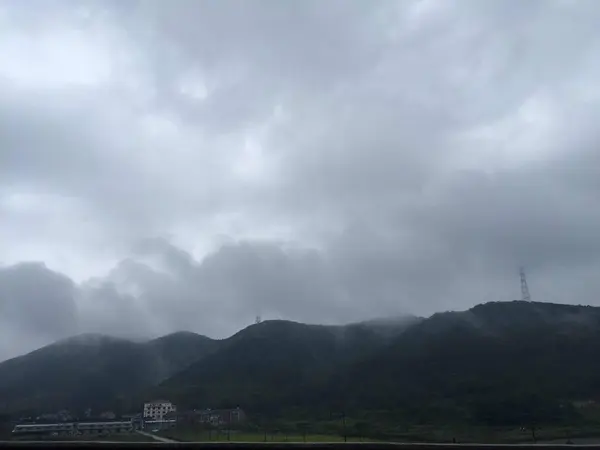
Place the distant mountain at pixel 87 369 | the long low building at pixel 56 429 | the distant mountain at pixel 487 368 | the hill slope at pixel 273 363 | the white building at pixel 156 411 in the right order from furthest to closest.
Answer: the hill slope at pixel 273 363, the distant mountain at pixel 487 368, the distant mountain at pixel 87 369, the white building at pixel 156 411, the long low building at pixel 56 429

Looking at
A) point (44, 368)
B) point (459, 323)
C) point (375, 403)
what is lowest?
point (375, 403)

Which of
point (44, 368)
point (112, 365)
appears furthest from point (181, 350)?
point (44, 368)

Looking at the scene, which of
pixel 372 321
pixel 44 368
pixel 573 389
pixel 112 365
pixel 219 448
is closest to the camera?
pixel 219 448

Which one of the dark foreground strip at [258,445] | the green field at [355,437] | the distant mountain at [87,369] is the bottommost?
the green field at [355,437]

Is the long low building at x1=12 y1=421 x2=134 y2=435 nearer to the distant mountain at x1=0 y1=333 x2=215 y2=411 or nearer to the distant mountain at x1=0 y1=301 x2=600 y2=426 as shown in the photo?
the distant mountain at x1=0 y1=333 x2=215 y2=411

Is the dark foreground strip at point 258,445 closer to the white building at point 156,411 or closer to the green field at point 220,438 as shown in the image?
the green field at point 220,438

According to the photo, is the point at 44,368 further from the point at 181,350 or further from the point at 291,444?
the point at 291,444

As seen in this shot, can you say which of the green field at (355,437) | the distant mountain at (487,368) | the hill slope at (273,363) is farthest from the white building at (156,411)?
the distant mountain at (487,368)

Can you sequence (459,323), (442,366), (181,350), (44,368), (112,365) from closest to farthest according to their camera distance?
1. (44,368)
2. (112,365)
3. (442,366)
4. (181,350)
5. (459,323)

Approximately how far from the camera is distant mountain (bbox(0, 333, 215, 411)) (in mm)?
51844

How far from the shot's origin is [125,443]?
28.6 feet

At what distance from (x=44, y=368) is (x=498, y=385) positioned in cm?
6315

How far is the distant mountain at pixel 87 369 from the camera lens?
170ft

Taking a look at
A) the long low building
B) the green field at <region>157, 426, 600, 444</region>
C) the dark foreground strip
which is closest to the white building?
the green field at <region>157, 426, 600, 444</region>
